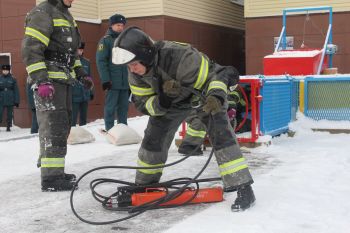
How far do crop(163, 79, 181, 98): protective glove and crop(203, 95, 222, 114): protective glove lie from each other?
26 centimetres

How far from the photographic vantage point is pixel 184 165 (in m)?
5.71

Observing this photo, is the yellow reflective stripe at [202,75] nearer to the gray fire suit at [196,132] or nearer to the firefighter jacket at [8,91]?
the gray fire suit at [196,132]

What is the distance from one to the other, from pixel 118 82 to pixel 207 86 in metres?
4.31

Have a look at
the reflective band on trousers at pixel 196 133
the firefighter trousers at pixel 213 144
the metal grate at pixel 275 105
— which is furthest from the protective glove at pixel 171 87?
the metal grate at pixel 275 105

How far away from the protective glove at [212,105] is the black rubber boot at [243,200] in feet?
2.23

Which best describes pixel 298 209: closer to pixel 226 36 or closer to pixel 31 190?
pixel 31 190

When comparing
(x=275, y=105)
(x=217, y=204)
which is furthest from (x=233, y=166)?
(x=275, y=105)

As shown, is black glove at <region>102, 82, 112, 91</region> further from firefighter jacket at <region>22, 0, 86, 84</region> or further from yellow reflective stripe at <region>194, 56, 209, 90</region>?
yellow reflective stripe at <region>194, 56, 209, 90</region>

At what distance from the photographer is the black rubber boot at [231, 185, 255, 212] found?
372 centimetres

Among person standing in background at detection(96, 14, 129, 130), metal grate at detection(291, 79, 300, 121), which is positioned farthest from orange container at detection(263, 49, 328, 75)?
person standing in background at detection(96, 14, 129, 130)

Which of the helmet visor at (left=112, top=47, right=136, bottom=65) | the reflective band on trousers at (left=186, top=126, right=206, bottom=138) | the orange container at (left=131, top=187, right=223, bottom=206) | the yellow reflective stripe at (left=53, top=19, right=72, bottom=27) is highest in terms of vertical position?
the yellow reflective stripe at (left=53, top=19, right=72, bottom=27)

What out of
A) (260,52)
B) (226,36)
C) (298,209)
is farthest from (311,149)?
(226,36)

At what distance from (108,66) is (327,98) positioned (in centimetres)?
367

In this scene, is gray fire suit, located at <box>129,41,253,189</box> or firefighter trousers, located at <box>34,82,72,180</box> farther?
firefighter trousers, located at <box>34,82,72,180</box>
